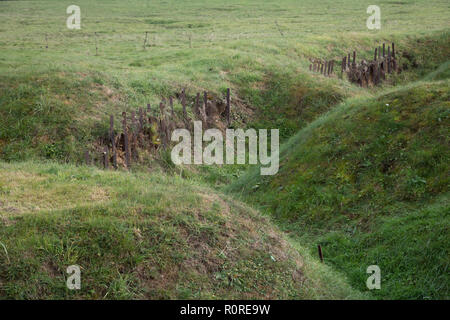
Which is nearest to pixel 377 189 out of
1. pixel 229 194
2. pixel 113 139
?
pixel 229 194

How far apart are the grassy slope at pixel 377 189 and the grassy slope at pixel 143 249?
1008 mm

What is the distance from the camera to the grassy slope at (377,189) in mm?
6844

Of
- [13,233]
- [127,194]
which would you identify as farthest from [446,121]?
[13,233]

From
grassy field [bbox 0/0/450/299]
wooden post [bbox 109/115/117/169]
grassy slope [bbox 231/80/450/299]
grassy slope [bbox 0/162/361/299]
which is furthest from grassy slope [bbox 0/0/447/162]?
grassy slope [bbox 0/162/361/299]

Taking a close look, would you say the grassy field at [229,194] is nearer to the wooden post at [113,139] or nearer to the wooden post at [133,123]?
the wooden post at [113,139]

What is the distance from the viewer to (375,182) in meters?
9.05

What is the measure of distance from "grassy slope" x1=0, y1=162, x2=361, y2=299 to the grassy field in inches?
0.8

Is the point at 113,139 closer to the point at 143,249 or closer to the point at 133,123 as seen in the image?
the point at 133,123

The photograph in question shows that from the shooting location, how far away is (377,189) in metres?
8.87

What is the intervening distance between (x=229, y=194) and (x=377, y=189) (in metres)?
3.69

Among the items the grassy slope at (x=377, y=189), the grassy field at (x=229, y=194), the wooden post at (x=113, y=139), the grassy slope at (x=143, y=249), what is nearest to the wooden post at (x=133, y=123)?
the wooden post at (x=113, y=139)
